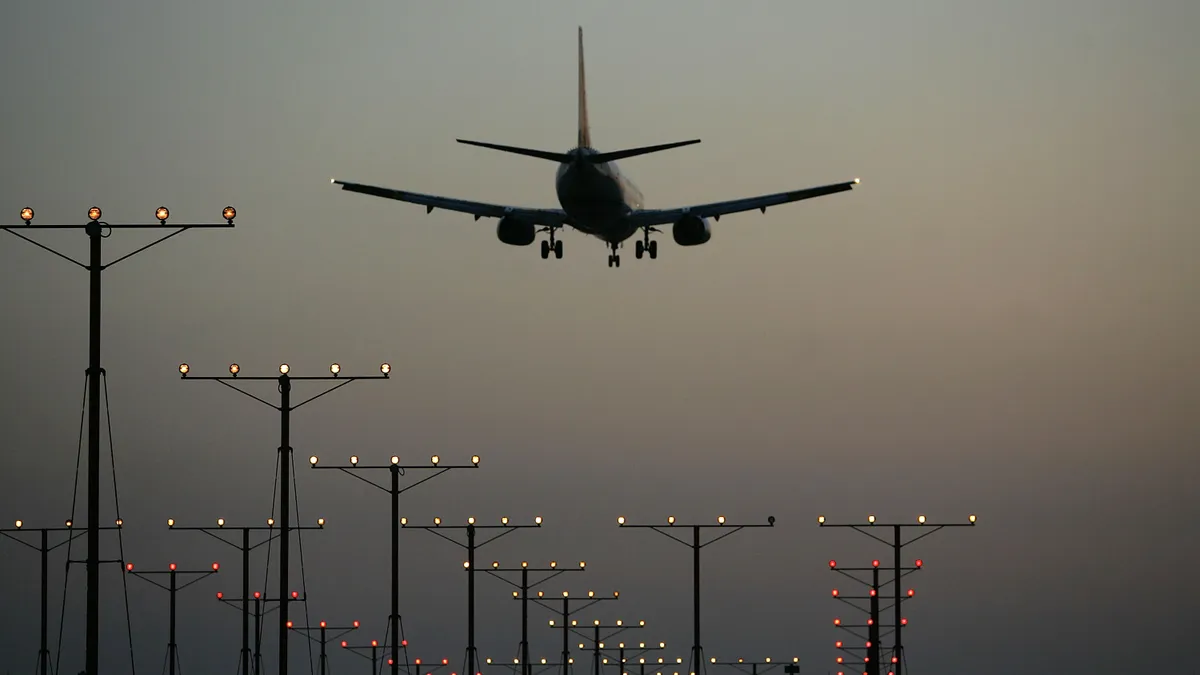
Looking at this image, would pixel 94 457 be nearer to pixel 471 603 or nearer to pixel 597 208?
pixel 597 208

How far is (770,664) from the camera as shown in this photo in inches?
6186

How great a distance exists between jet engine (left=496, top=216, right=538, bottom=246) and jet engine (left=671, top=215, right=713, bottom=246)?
18.9ft

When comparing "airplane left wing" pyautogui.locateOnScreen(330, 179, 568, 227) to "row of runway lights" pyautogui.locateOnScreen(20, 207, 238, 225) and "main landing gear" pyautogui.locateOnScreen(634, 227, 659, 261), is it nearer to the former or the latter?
"main landing gear" pyautogui.locateOnScreen(634, 227, 659, 261)

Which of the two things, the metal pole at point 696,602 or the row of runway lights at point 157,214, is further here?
the metal pole at point 696,602

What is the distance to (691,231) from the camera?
8250 cm

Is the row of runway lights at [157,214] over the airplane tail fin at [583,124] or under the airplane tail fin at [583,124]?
under

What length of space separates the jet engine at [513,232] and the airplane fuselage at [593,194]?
1850 millimetres

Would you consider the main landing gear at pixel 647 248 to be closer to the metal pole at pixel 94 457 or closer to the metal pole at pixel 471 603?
the metal pole at pixel 471 603

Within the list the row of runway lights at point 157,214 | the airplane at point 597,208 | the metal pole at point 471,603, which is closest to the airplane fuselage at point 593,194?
the airplane at point 597,208

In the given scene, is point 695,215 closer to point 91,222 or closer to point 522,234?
point 522,234

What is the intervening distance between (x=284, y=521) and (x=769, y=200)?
27209mm

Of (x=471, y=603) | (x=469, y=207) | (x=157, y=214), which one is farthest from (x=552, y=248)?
(x=157, y=214)

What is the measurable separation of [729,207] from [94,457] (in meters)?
44.8

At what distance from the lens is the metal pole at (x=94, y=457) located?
43344mm
